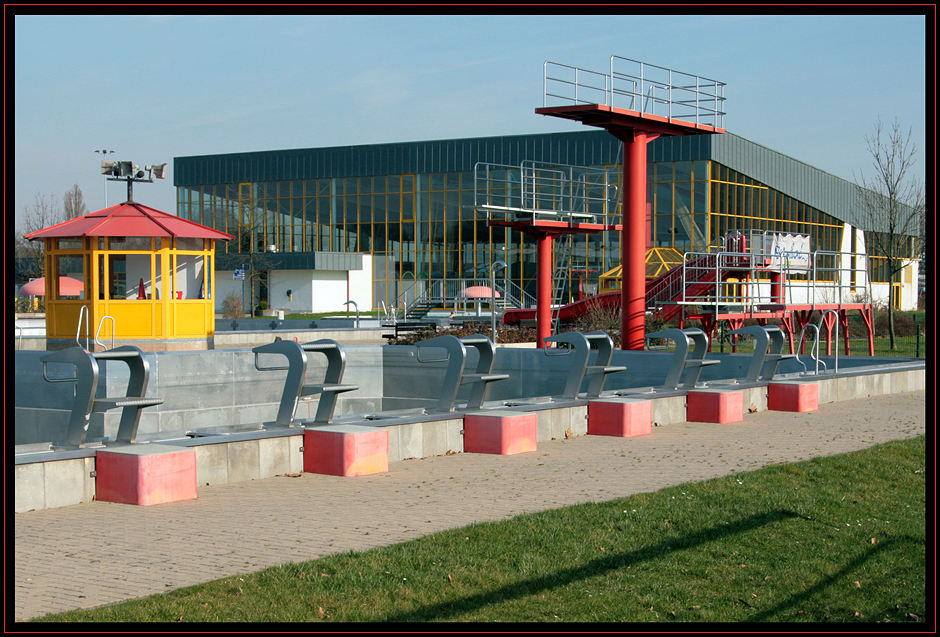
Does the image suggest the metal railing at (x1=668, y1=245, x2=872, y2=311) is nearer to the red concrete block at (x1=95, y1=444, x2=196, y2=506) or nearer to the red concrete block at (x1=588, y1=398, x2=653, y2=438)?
the red concrete block at (x1=588, y1=398, x2=653, y2=438)

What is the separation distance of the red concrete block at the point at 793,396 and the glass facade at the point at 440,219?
29.8m

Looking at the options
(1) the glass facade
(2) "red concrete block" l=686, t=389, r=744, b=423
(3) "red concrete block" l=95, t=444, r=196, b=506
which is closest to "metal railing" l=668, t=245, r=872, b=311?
(2) "red concrete block" l=686, t=389, r=744, b=423

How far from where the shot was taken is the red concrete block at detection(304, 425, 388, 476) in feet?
33.0

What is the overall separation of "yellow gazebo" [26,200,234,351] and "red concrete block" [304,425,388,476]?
12897 mm

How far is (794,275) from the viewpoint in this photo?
37031 millimetres

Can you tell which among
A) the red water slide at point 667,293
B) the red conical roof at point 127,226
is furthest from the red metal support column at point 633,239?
the red conical roof at point 127,226

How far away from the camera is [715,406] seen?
47.8ft

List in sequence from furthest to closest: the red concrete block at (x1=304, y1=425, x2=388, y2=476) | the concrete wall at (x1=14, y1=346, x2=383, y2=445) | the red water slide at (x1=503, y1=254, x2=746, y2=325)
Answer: the red water slide at (x1=503, y1=254, x2=746, y2=325)
the concrete wall at (x1=14, y1=346, x2=383, y2=445)
the red concrete block at (x1=304, y1=425, x2=388, y2=476)

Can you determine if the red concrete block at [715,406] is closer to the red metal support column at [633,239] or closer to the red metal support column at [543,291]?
the red metal support column at [633,239]

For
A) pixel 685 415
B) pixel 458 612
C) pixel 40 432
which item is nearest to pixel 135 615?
pixel 458 612

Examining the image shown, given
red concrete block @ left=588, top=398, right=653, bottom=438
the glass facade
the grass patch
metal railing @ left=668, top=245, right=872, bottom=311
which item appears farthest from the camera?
the glass facade

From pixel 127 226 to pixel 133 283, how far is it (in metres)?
1.29

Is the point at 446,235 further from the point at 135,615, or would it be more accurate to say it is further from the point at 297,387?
the point at 135,615
